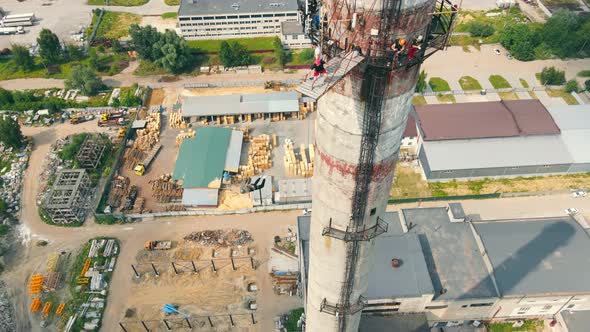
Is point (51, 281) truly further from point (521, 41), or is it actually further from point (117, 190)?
point (521, 41)

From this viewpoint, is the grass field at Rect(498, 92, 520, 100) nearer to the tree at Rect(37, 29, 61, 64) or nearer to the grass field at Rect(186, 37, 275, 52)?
the grass field at Rect(186, 37, 275, 52)

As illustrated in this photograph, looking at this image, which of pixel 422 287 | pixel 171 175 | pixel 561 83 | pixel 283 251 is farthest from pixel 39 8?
pixel 561 83

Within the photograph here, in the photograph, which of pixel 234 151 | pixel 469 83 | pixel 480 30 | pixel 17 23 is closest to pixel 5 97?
pixel 17 23

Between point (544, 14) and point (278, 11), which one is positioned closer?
point (278, 11)

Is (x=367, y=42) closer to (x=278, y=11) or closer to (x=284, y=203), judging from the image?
(x=284, y=203)

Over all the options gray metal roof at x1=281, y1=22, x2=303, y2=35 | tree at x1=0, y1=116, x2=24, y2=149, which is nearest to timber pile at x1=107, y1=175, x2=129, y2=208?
tree at x1=0, y1=116, x2=24, y2=149

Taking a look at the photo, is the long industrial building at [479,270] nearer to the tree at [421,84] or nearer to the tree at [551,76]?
the tree at [421,84]
